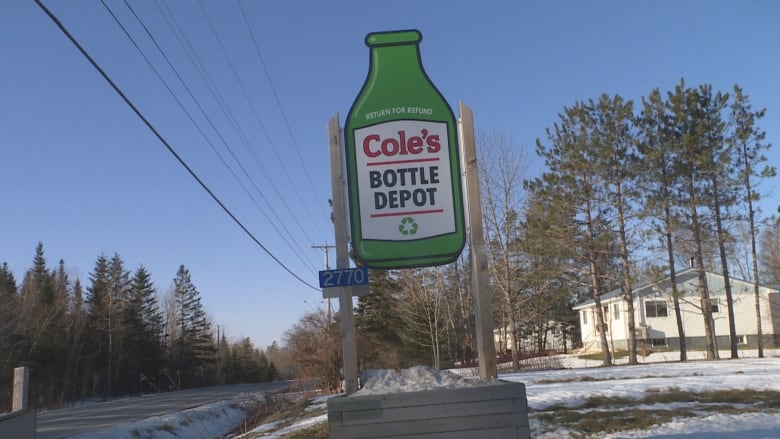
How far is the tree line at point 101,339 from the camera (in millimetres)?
42469

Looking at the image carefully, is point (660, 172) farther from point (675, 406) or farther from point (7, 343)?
point (7, 343)

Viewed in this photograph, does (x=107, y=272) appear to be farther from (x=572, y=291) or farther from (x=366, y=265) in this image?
(x=366, y=265)

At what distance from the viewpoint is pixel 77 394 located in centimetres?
4888

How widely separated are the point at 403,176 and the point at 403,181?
0.06m

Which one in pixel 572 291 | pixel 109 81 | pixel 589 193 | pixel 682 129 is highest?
pixel 682 129

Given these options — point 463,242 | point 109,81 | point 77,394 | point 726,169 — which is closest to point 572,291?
point 726,169

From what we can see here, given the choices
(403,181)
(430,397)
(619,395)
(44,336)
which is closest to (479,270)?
(403,181)

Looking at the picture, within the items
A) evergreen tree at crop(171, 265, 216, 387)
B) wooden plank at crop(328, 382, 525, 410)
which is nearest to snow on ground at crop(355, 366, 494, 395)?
wooden plank at crop(328, 382, 525, 410)

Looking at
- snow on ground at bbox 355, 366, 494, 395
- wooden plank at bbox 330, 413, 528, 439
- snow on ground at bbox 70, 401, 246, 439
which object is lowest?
snow on ground at bbox 70, 401, 246, 439

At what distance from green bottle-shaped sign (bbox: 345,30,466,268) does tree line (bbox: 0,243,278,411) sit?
3141 centimetres

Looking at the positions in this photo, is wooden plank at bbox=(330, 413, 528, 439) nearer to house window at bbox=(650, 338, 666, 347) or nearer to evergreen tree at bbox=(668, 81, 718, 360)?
evergreen tree at bbox=(668, 81, 718, 360)

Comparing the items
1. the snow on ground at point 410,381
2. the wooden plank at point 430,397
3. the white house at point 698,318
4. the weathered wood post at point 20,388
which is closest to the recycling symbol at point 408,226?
the snow on ground at point 410,381

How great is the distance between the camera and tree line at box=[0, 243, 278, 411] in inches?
1672

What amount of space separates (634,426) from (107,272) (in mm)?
58979
